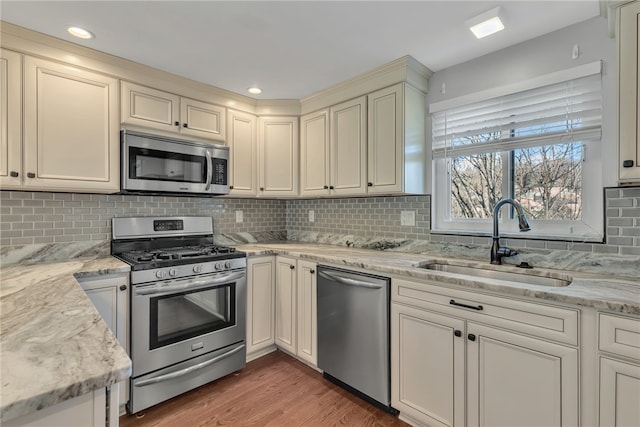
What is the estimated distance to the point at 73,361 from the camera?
2.45 feet

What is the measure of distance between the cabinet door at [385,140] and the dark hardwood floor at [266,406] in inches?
56.5

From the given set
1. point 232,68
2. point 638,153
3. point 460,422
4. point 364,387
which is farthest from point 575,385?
point 232,68

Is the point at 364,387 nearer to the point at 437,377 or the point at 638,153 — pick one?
the point at 437,377

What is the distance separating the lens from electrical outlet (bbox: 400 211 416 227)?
8.11 ft

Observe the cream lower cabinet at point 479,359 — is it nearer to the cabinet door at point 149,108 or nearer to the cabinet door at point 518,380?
the cabinet door at point 518,380

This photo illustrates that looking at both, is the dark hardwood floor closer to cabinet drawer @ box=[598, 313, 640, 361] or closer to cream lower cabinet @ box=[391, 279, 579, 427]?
cream lower cabinet @ box=[391, 279, 579, 427]

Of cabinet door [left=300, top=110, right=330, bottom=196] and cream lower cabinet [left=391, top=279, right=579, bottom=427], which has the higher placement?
cabinet door [left=300, top=110, right=330, bottom=196]

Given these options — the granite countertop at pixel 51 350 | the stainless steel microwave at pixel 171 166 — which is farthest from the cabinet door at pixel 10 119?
the granite countertop at pixel 51 350

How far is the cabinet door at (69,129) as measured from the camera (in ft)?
6.00

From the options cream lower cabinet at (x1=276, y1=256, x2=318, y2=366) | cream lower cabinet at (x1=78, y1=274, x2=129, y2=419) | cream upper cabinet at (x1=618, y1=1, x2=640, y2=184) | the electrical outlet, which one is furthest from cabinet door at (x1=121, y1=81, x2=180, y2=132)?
cream upper cabinet at (x1=618, y1=1, x2=640, y2=184)

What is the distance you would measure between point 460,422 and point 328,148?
205cm

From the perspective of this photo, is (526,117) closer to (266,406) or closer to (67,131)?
(266,406)

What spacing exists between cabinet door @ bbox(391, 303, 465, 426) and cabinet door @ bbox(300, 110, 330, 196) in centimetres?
131

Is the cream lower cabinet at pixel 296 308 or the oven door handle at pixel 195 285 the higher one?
the oven door handle at pixel 195 285
